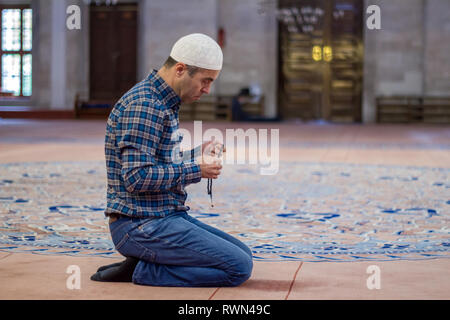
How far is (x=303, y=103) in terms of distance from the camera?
21.7 metres

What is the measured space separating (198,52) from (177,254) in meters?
0.90

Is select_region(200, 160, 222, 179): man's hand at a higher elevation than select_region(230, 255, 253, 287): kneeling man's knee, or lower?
higher

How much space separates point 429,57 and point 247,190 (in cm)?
1453

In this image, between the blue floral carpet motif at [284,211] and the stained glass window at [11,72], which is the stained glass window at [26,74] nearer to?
the stained glass window at [11,72]

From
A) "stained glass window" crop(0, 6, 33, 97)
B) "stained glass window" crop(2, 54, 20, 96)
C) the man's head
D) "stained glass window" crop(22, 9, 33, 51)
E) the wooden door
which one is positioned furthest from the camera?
"stained glass window" crop(2, 54, 20, 96)

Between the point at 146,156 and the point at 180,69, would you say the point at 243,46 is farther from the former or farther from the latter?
the point at 146,156

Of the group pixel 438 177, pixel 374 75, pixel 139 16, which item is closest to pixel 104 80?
pixel 139 16

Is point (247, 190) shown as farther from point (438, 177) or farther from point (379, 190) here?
point (438, 177)

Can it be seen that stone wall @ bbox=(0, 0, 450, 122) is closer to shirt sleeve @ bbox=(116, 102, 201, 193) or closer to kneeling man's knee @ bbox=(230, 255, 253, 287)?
kneeling man's knee @ bbox=(230, 255, 253, 287)

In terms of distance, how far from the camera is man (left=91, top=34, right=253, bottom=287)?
319cm

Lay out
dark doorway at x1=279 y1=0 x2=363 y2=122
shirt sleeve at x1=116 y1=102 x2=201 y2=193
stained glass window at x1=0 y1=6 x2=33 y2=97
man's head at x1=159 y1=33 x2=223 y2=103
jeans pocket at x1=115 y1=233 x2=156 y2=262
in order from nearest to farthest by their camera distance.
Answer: shirt sleeve at x1=116 y1=102 x2=201 y2=193 → man's head at x1=159 y1=33 x2=223 y2=103 → jeans pocket at x1=115 y1=233 x2=156 y2=262 → dark doorway at x1=279 y1=0 x2=363 y2=122 → stained glass window at x1=0 y1=6 x2=33 y2=97

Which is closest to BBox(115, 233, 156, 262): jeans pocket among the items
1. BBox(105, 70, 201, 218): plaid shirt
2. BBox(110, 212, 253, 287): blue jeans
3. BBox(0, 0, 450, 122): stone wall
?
BBox(110, 212, 253, 287): blue jeans

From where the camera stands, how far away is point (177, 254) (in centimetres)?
338

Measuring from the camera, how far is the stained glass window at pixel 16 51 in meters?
24.1
